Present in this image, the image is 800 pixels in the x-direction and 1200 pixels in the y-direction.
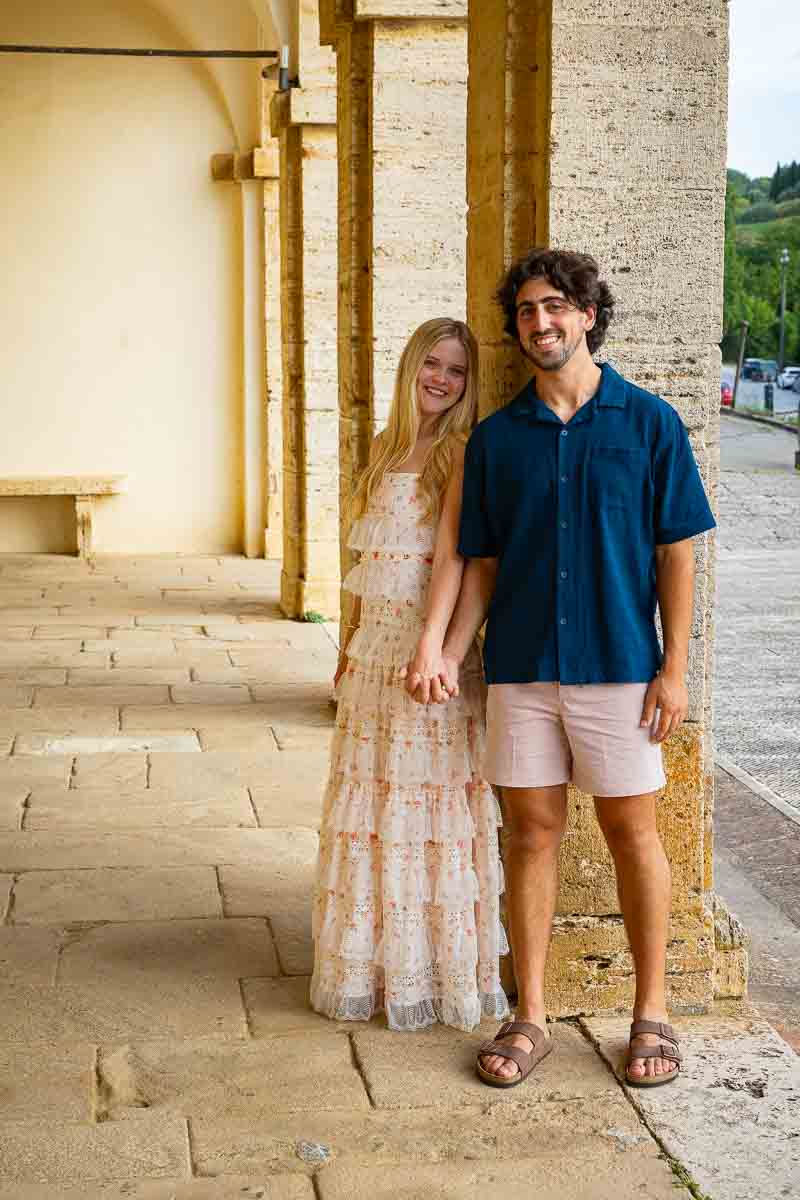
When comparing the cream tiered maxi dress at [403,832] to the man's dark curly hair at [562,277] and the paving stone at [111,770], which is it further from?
the paving stone at [111,770]

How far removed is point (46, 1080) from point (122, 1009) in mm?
401

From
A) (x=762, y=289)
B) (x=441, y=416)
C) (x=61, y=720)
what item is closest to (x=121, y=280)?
(x=61, y=720)

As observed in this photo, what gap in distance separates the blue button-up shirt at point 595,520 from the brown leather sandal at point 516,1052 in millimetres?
751

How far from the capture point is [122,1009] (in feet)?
→ 11.9

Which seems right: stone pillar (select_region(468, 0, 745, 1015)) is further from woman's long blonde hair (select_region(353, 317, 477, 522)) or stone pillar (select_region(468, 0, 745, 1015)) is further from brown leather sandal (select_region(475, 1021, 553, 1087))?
brown leather sandal (select_region(475, 1021, 553, 1087))

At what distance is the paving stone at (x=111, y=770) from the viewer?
5.70 meters

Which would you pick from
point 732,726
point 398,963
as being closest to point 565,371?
point 398,963

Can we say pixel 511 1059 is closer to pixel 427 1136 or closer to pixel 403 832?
pixel 427 1136

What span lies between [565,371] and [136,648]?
5.54 meters

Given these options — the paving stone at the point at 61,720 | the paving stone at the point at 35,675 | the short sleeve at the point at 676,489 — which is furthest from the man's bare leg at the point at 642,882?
the paving stone at the point at 35,675

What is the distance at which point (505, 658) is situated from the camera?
3.24 m

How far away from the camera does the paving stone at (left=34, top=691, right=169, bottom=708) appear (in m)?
7.08

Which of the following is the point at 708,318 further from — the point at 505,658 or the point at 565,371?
the point at 505,658

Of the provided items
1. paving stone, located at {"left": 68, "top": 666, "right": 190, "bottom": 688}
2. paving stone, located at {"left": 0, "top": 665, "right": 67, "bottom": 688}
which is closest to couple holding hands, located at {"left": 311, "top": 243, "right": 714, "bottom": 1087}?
paving stone, located at {"left": 68, "top": 666, "right": 190, "bottom": 688}
